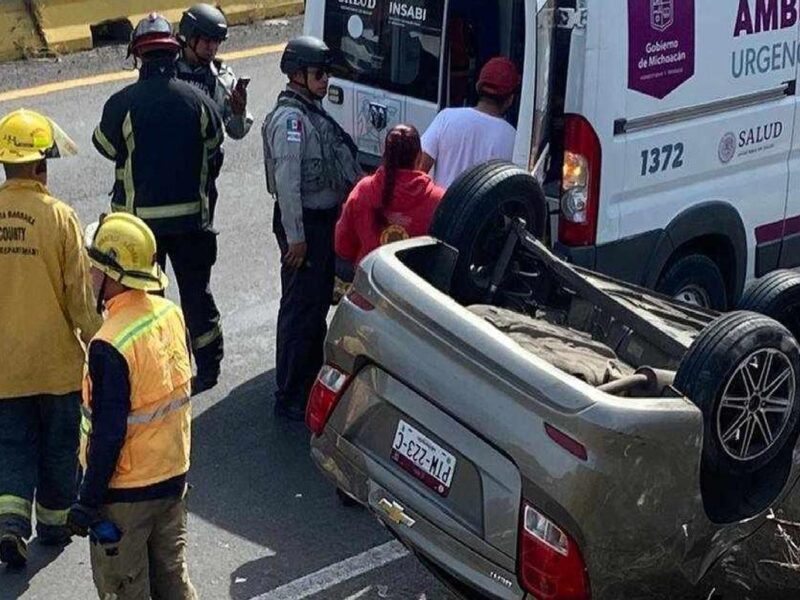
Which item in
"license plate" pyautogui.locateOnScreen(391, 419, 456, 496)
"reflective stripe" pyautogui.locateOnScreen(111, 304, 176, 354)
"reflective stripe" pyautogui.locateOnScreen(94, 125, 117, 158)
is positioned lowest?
"license plate" pyautogui.locateOnScreen(391, 419, 456, 496)

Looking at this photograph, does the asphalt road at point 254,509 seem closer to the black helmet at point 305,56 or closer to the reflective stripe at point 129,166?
the reflective stripe at point 129,166

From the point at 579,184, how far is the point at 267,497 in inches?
75.6

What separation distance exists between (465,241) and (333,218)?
174 centimetres

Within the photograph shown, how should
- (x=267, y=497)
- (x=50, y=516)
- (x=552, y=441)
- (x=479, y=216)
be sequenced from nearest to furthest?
(x=552, y=441)
(x=479, y=216)
(x=50, y=516)
(x=267, y=497)

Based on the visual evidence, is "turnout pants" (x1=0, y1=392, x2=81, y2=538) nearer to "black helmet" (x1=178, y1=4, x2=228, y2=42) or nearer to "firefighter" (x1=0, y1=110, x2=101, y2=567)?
"firefighter" (x1=0, y1=110, x2=101, y2=567)

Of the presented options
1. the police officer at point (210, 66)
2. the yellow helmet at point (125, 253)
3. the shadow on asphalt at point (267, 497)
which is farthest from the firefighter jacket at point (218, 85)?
→ the yellow helmet at point (125, 253)

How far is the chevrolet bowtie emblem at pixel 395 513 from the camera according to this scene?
5051 mm

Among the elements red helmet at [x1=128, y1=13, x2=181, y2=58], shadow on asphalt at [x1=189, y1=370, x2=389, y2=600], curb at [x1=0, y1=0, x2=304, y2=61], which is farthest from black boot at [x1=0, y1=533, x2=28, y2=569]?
curb at [x1=0, y1=0, x2=304, y2=61]

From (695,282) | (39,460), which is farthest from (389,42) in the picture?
(39,460)

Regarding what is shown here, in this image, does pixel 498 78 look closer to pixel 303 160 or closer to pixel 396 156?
pixel 396 156

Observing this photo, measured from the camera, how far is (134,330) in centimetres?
489

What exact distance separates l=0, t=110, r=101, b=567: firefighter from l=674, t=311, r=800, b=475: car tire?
2395 millimetres

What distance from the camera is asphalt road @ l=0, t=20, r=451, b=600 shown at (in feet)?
19.7

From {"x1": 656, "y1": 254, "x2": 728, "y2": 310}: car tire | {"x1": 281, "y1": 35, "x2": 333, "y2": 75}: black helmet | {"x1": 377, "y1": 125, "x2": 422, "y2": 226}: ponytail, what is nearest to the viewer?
{"x1": 377, "y1": 125, "x2": 422, "y2": 226}: ponytail
